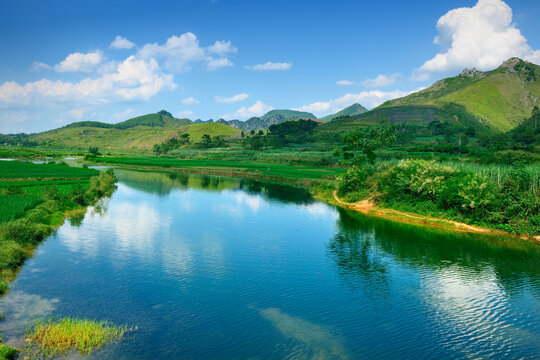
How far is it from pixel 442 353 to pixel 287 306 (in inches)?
353

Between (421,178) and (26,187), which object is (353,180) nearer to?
(421,178)

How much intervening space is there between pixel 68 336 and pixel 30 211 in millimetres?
27940

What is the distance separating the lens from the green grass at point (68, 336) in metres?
16.6

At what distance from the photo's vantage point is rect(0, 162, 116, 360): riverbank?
26688 millimetres

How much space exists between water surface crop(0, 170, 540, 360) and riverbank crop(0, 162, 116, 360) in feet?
4.07

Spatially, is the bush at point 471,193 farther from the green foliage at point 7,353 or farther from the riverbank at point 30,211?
the riverbank at point 30,211

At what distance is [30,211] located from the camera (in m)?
39.3

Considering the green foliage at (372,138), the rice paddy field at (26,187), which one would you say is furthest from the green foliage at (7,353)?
the green foliage at (372,138)

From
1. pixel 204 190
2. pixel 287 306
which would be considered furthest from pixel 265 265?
pixel 204 190

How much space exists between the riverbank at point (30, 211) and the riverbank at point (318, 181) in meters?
40.2

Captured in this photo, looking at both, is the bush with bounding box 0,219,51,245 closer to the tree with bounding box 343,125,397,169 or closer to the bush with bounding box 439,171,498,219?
the bush with bounding box 439,171,498,219

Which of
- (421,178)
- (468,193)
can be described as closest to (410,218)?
(421,178)

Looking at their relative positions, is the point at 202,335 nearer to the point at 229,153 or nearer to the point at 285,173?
the point at 285,173

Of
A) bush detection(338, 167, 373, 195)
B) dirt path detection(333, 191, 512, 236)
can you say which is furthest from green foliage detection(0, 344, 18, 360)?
bush detection(338, 167, 373, 195)
